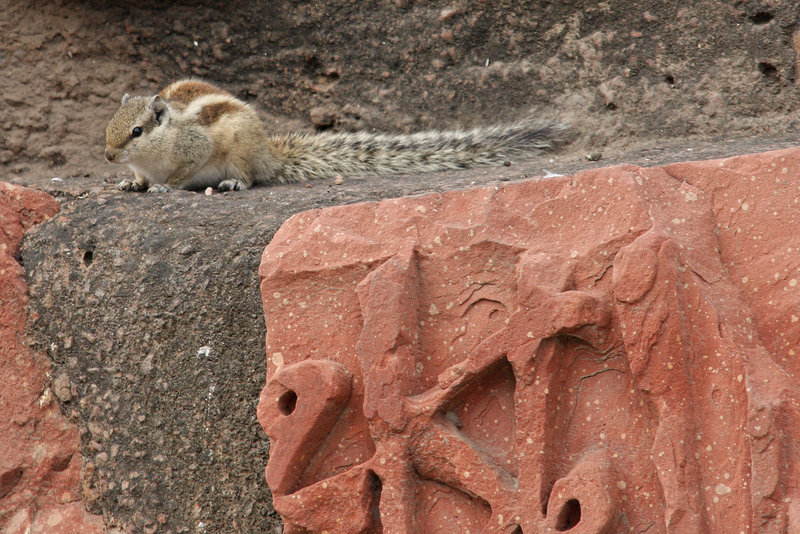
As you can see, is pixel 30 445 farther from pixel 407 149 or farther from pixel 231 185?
pixel 407 149

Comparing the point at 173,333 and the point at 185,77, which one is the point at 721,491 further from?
the point at 185,77

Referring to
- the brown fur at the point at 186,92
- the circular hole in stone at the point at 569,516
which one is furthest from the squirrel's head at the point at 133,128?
the circular hole in stone at the point at 569,516

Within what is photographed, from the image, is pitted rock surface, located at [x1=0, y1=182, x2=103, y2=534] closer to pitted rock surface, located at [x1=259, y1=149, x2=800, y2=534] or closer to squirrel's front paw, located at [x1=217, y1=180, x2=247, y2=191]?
pitted rock surface, located at [x1=259, y1=149, x2=800, y2=534]

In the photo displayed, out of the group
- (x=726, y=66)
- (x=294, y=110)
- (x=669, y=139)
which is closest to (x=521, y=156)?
(x=669, y=139)

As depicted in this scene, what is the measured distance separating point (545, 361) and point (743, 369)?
50 cm

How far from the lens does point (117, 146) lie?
4.88 m

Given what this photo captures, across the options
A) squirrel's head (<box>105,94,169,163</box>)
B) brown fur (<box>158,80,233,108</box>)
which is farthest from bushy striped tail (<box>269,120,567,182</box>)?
squirrel's head (<box>105,94,169,163</box>)

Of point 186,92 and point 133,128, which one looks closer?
point 133,128

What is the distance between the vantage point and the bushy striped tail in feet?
14.9

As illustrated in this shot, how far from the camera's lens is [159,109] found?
4.95 meters

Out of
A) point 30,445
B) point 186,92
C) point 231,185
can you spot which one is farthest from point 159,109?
point 30,445

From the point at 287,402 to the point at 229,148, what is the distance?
90.3 inches

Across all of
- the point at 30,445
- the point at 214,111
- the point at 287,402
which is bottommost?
the point at 30,445

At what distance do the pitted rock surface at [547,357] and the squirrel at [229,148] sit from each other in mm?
1773
